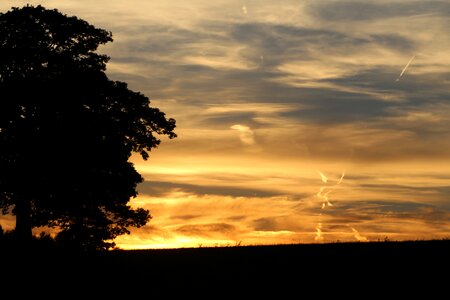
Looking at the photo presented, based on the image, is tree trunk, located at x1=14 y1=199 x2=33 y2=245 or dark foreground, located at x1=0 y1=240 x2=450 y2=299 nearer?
dark foreground, located at x1=0 y1=240 x2=450 y2=299

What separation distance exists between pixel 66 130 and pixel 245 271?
15338 mm

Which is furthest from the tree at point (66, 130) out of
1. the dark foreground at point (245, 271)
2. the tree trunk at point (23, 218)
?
the dark foreground at point (245, 271)

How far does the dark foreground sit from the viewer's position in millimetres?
20156

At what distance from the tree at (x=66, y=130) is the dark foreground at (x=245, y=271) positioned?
21.4 feet

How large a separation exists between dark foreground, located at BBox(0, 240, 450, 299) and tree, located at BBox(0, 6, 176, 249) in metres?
6.52

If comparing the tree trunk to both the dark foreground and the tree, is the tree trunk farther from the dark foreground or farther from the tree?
the dark foreground

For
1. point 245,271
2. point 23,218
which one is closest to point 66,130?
point 23,218

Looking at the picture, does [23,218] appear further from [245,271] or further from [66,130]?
[245,271]

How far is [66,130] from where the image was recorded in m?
34.8

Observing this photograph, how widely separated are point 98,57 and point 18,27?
4.22 meters

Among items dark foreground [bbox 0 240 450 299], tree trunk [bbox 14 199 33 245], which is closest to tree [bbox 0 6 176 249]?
tree trunk [bbox 14 199 33 245]

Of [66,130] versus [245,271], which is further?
[66,130]

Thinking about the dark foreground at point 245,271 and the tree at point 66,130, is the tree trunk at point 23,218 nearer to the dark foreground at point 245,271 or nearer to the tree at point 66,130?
the tree at point 66,130

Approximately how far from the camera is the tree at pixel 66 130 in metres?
34.3
